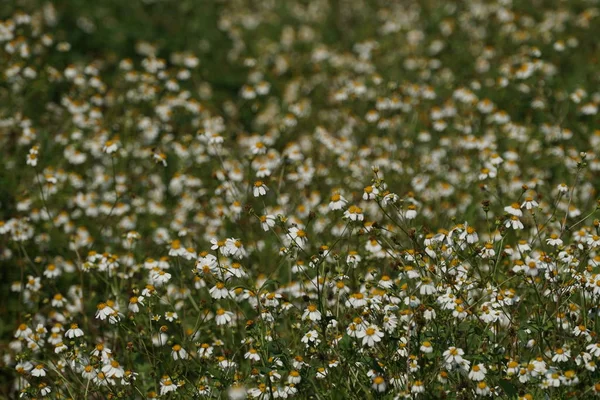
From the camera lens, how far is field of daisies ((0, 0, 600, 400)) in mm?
3373

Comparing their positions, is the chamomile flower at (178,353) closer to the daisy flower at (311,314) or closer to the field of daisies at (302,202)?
the field of daisies at (302,202)

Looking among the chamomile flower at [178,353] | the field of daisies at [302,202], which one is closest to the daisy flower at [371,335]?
the field of daisies at [302,202]

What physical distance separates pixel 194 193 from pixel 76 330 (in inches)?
91.3

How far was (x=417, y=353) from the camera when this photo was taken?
3268 millimetres

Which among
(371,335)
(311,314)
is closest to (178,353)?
(311,314)

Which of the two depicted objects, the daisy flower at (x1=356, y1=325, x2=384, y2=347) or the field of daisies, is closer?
the daisy flower at (x1=356, y1=325, x2=384, y2=347)

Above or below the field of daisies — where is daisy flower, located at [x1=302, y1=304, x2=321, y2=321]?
below

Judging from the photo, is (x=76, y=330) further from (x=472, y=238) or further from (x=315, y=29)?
(x=315, y=29)

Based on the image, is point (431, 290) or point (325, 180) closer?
point (431, 290)

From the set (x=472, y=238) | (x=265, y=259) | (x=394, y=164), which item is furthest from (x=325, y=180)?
(x=472, y=238)

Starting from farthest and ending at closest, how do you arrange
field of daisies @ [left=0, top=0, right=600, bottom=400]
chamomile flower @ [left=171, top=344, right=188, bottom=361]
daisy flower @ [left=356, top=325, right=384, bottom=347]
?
chamomile flower @ [left=171, top=344, right=188, bottom=361], field of daisies @ [left=0, top=0, right=600, bottom=400], daisy flower @ [left=356, top=325, right=384, bottom=347]

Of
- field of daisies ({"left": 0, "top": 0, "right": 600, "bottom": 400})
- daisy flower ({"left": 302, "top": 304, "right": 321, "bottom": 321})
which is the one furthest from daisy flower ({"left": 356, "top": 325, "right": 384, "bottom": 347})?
daisy flower ({"left": 302, "top": 304, "right": 321, "bottom": 321})

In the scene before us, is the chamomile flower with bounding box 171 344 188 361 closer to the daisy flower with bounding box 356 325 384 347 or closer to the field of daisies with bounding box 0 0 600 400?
the field of daisies with bounding box 0 0 600 400

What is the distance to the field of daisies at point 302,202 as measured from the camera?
11.1ft
